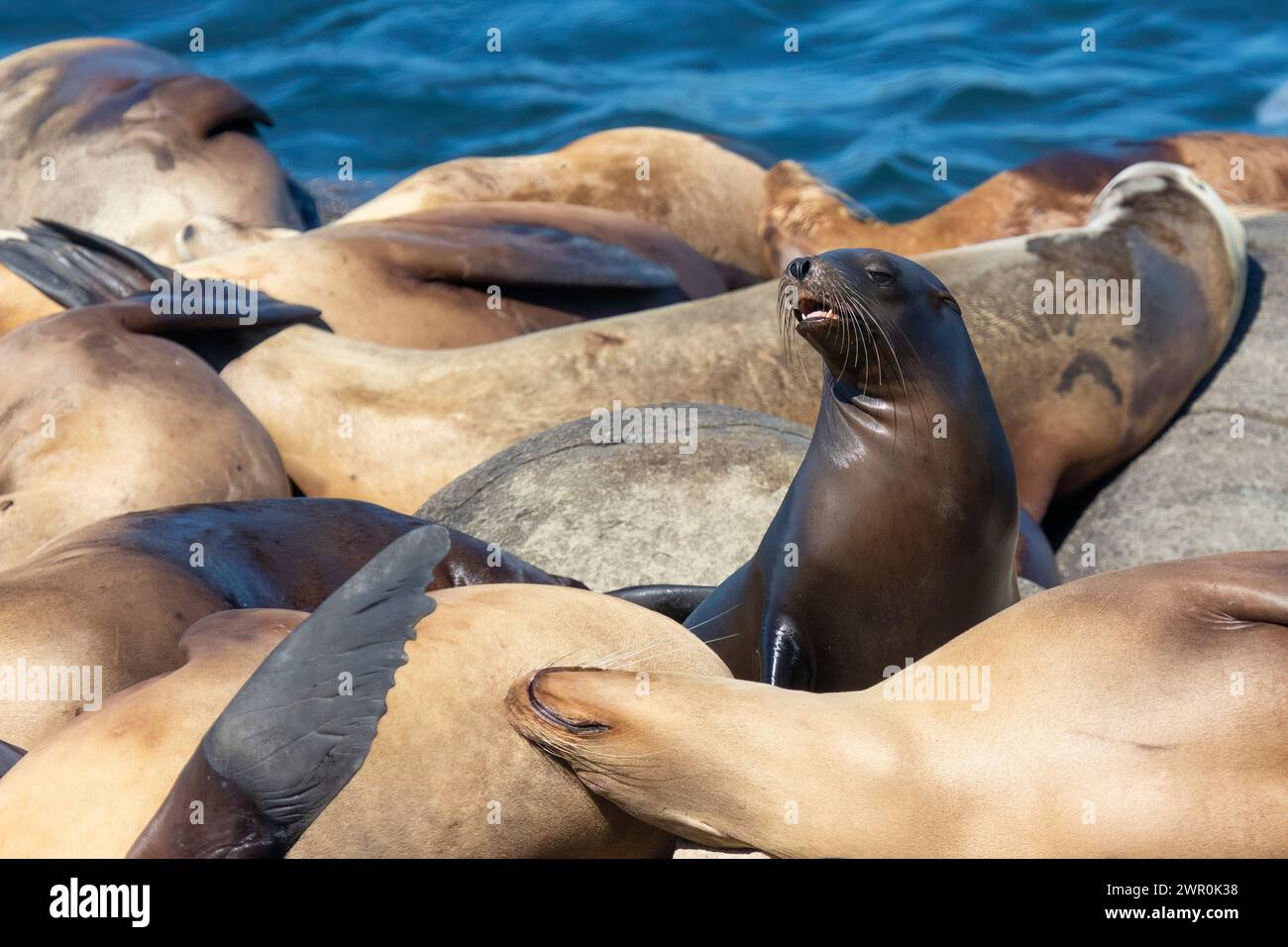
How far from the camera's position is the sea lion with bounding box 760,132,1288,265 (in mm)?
6305

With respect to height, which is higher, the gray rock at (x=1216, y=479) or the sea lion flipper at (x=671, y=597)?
the gray rock at (x=1216, y=479)

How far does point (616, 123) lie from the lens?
35.4 feet

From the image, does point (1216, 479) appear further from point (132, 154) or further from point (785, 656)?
point (132, 154)

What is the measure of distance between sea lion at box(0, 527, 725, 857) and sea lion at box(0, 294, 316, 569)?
1.65 m

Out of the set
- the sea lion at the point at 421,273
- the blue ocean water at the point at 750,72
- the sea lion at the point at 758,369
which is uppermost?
the blue ocean water at the point at 750,72

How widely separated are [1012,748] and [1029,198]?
179 inches

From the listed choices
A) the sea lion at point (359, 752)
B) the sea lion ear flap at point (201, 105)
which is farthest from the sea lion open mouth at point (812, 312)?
the sea lion ear flap at point (201, 105)

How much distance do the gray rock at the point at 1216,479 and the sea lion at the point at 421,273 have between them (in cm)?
175

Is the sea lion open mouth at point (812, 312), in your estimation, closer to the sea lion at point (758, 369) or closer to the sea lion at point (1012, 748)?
the sea lion at point (1012, 748)

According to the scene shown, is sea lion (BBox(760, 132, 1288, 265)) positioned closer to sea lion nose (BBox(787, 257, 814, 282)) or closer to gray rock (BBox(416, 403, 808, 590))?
gray rock (BBox(416, 403, 808, 590))

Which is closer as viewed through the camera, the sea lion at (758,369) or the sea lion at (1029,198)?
the sea lion at (758,369)

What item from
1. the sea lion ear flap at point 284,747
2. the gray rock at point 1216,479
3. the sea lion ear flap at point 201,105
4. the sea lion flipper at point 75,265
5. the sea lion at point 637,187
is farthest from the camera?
the sea lion at point 637,187

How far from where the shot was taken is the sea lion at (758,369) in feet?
15.4

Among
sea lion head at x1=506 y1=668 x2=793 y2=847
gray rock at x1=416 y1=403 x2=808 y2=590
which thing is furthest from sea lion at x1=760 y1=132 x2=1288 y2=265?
sea lion head at x1=506 y1=668 x2=793 y2=847
